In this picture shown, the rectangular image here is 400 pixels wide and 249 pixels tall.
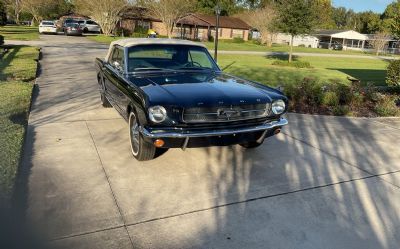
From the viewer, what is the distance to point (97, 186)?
14.1 ft

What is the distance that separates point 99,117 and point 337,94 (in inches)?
232

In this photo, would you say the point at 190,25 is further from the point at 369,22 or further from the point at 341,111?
the point at 369,22

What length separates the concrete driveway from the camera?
346 centimetres

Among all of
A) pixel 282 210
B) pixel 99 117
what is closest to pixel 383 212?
pixel 282 210

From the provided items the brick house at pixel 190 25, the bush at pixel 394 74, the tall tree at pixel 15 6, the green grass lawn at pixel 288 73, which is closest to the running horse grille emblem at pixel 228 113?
the bush at pixel 394 74

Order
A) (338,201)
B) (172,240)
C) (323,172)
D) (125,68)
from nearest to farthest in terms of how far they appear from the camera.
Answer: (172,240) → (338,201) → (323,172) → (125,68)

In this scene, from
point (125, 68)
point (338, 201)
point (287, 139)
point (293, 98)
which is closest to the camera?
point (338, 201)

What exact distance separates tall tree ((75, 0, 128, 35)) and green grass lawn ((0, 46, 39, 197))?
1090 inches

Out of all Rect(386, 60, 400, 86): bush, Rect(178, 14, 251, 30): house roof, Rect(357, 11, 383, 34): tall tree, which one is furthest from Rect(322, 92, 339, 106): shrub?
Rect(357, 11, 383, 34): tall tree

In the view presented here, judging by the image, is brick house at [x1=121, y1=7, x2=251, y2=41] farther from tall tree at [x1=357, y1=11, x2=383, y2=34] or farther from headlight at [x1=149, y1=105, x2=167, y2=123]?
tall tree at [x1=357, y1=11, x2=383, y2=34]

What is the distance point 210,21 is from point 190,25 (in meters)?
3.35

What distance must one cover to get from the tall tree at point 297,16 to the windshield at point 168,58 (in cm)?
1778

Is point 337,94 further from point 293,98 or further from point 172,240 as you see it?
point 172,240

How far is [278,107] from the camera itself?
5.13m
